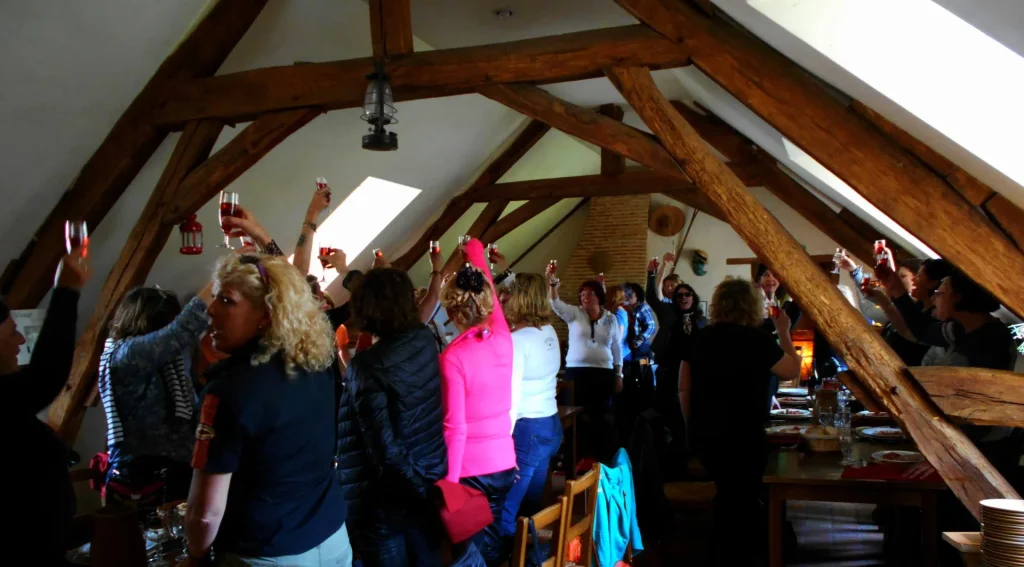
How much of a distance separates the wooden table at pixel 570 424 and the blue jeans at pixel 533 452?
153 cm

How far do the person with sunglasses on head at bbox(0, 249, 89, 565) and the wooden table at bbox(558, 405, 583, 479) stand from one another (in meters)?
3.63

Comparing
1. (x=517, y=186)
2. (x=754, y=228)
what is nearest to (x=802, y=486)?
(x=754, y=228)

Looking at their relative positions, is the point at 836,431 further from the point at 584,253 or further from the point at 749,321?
the point at 584,253

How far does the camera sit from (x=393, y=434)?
244 cm

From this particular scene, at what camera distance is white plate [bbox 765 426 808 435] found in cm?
384

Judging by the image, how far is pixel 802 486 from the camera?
3.00 meters

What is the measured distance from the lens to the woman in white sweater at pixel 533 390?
3393mm

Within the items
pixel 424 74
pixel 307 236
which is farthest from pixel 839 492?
pixel 424 74

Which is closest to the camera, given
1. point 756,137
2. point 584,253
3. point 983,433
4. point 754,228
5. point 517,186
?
point 983,433

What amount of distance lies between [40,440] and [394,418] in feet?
3.34

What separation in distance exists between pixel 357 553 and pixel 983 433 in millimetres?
2417

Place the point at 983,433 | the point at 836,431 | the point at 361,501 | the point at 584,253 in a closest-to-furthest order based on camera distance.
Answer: the point at 361,501 < the point at 983,433 < the point at 836,431 < the point at 584,253

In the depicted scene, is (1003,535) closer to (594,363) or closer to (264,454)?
(264,454)

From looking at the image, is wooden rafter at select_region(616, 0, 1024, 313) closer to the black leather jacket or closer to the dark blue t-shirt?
the black leather jacket
